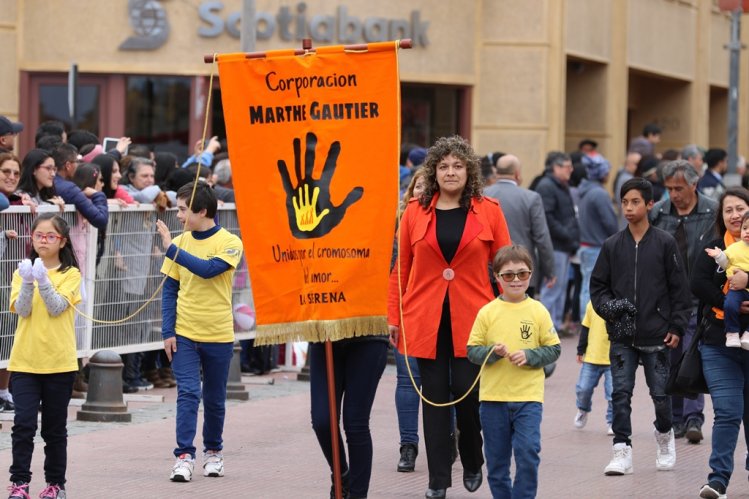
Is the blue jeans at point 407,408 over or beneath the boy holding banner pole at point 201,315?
beneath

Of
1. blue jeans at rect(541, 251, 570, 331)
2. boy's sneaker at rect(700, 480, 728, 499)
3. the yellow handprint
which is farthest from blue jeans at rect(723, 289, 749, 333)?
blue jeans at rect(541, 251, 570, 331)

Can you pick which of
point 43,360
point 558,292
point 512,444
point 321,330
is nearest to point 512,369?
point 512,444

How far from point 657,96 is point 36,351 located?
27.4 meters

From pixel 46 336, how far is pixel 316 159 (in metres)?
1.97

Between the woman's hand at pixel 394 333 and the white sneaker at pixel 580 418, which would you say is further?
the white sneaker at pixel 580 418

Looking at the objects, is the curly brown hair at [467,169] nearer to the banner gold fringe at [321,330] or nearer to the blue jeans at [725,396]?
the banner gold fringe at [321,330]

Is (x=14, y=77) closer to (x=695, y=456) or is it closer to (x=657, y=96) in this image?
(x=695, y=456)

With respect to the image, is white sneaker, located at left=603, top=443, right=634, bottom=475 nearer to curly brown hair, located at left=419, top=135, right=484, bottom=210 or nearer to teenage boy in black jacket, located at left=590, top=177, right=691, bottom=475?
teenage boy in black jacket, located at left=590, top=177, right=691, bottom=475

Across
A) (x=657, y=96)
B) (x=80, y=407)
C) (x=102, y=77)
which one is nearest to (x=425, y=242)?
(x=80, y=407)

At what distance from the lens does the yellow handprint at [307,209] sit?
7.96 meters

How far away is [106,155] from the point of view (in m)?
13.5

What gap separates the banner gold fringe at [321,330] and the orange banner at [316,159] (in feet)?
0.04

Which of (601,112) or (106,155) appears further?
(601,112)

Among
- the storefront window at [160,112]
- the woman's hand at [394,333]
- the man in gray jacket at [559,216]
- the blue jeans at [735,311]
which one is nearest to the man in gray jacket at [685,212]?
the blue jeans at [735,311]
